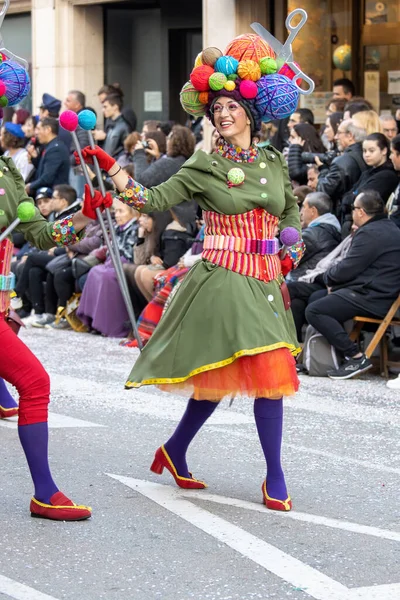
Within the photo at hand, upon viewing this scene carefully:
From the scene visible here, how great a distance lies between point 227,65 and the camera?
19.7ft

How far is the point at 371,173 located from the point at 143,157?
3.07 m

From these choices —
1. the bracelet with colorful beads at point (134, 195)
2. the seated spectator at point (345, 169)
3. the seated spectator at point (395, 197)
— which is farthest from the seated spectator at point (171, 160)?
the bracelet with colorful beads at point (134, 195)

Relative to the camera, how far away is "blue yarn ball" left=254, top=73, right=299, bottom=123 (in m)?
6.04

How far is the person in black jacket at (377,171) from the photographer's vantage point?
1071 centimetres

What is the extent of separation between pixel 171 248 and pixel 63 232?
6.23 metres

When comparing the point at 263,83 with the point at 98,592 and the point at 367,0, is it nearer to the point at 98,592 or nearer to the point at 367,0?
the point at 98,592

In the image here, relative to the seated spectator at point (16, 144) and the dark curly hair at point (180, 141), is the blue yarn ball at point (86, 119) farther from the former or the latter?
the seated spectator at point (16, 144)

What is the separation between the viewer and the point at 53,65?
1953cm

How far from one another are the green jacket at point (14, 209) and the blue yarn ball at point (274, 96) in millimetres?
1116

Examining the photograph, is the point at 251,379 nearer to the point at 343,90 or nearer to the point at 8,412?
the point at 8,412

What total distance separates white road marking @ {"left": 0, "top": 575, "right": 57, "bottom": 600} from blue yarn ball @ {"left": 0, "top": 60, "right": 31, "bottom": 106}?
2.39 metres

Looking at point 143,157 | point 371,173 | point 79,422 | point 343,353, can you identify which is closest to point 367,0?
point 143,157

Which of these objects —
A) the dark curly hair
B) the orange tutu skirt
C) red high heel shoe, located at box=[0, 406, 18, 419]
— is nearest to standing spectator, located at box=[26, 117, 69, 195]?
the dark curly hair

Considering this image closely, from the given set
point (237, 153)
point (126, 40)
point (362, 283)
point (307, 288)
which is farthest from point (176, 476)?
point (126, 40)
